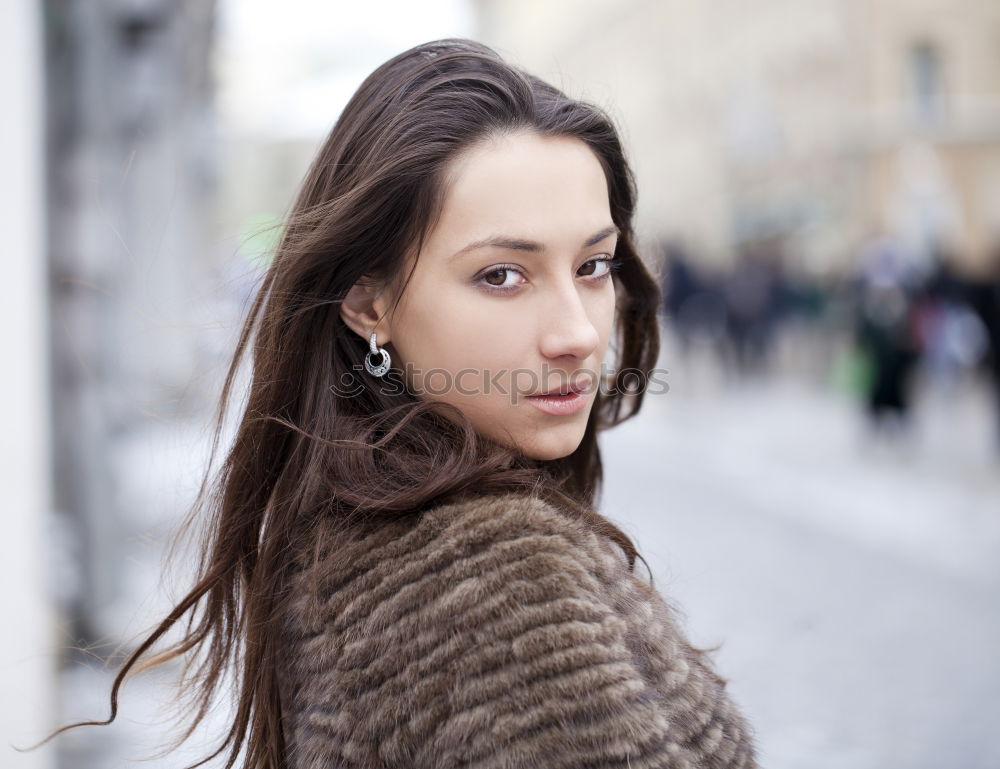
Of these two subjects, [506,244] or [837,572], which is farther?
[837,572]

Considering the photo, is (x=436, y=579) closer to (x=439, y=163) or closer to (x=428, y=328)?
(x=428, y=328)

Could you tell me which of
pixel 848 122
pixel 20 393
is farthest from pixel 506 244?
pixel 848 122

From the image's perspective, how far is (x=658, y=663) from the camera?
1406 millimetres

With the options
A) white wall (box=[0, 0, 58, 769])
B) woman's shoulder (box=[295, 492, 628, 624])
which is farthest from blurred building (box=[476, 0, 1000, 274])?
woman's shoulder (box=[295, 492, 628, 624])

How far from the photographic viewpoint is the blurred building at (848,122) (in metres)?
26.7

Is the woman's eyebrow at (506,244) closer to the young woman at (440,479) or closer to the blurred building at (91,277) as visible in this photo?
the young woman at (440,479)

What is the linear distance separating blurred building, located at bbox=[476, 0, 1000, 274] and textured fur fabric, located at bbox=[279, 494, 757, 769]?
75.7 feet

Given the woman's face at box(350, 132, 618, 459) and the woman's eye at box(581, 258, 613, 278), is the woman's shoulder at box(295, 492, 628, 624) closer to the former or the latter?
the woman's face at box(350, 132, 618, 459)

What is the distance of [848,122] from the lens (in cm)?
2708

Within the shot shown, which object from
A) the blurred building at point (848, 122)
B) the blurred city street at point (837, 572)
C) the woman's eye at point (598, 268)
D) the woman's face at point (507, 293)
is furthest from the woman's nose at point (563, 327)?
the blurred building at point (848, 122)

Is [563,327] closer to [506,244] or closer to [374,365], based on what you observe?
[506,244]

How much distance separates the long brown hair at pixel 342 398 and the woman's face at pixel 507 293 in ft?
0.12

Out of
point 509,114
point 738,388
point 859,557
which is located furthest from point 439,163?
point 738,388

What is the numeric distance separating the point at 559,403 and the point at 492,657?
0.45 m
